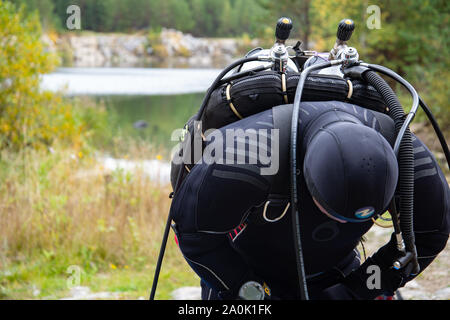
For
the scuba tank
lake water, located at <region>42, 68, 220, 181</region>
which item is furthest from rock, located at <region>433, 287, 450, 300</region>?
lake water, located at <region>42, 68, 220, 181</region>

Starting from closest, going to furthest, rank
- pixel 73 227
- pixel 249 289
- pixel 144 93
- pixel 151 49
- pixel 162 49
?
pixel 249 289, pixel 73 227, pixel 151 49, pixel 162 49, pixel 144 93

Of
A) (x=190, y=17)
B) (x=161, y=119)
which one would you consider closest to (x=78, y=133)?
(x=190, y=17)

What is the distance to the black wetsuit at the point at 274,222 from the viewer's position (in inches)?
60.9

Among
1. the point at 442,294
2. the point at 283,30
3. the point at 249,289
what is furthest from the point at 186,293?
the point at 283,30

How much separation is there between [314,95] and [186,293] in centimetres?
260

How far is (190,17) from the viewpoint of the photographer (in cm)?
1224

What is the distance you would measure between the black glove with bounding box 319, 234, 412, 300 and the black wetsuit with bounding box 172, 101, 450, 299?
11 centimetres

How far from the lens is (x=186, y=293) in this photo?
3867 millimetres

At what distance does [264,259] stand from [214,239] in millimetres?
300

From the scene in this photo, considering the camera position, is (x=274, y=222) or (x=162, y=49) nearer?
(x=274, y=222)

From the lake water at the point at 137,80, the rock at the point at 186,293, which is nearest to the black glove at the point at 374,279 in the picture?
the rock at the point at 186,293

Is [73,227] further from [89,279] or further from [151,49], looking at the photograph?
[151,49]

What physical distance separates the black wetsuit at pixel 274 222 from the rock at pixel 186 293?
1.84m

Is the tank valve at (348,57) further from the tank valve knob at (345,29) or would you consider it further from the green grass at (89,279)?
the green grass at (89,279)
